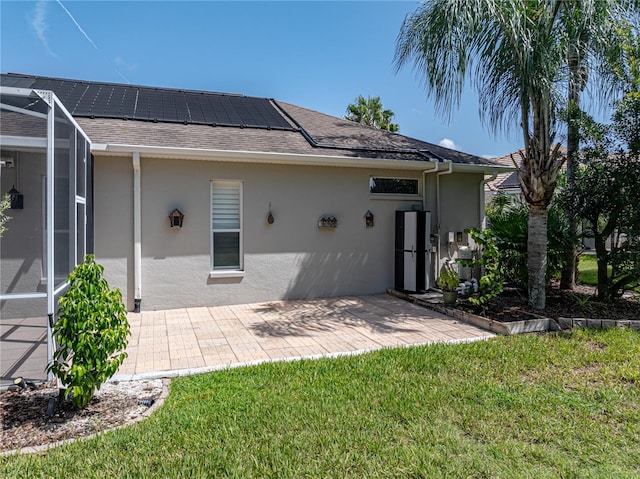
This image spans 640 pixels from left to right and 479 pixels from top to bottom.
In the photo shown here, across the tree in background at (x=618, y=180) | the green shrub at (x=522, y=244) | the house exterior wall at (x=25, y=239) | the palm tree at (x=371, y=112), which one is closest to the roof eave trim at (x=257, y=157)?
the house exterior wall at (x=25, y=239)

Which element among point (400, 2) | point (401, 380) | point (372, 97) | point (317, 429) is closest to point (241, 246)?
point (401, 380)

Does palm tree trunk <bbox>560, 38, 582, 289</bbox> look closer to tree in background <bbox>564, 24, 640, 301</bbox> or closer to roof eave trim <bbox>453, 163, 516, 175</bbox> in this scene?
tree in background <bbox>564, 24, 640, 301</bbox>

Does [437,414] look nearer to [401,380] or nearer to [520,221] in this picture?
[401,380]

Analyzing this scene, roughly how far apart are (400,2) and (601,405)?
8.99 meters

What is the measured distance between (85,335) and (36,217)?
413cm

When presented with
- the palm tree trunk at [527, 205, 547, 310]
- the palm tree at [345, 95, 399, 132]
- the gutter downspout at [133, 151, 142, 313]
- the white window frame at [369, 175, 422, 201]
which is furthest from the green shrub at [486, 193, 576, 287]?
the palm tree at [345, 95, 399, 132]

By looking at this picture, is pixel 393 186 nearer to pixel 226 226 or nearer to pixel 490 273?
pixel 490 273

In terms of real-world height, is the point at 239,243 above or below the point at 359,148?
below

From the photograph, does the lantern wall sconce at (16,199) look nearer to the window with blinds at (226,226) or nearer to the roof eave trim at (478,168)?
the window with blinds at (226,226)

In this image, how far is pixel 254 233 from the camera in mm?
8539

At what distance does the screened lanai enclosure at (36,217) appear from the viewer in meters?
4.30

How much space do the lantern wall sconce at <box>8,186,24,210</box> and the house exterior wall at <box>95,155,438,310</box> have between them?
1193mm

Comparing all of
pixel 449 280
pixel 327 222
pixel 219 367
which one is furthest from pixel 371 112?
pixel 219 367

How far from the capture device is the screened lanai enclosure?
14.1ft
